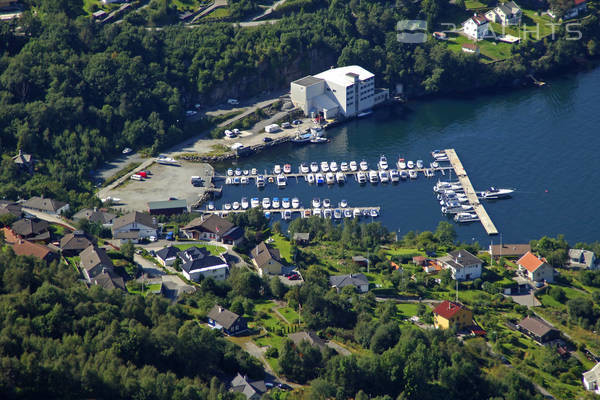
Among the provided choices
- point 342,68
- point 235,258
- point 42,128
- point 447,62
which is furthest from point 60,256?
Answer: point 447,62

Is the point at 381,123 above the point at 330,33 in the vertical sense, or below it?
below

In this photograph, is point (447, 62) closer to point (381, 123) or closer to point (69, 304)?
point (381, 123)

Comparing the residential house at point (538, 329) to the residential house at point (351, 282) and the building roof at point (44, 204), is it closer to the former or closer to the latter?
the residential house at point (351, 282)

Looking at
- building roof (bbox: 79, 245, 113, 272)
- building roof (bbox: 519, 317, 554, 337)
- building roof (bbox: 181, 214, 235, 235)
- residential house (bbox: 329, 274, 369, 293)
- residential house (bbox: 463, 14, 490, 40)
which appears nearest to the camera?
building roof (bbox: 519, 317, 554, 337)

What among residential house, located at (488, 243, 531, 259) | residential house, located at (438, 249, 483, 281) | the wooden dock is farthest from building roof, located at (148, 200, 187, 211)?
residential house, located at (488, 243, 531, 259)

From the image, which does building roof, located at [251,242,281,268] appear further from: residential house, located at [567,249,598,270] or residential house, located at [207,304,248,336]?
residential house, located at [567,249,598,270]
